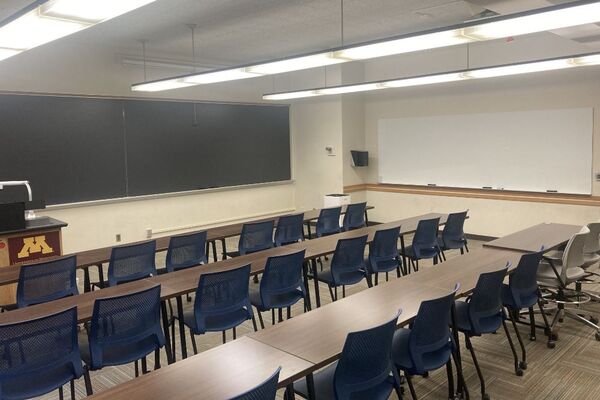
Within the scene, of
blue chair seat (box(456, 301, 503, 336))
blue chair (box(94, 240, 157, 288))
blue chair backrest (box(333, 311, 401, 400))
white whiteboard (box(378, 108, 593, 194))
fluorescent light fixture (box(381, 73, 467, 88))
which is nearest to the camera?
blue chair backrest (box(333, 311, 401, 400))

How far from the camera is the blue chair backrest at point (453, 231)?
5.96 metres

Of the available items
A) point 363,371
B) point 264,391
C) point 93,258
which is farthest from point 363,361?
point 93,258

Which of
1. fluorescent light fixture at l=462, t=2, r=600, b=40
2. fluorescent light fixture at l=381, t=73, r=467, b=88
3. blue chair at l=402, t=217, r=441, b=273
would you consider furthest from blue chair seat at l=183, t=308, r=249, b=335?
fluorescent light fixture at l=381, t=73, r=467, b=88

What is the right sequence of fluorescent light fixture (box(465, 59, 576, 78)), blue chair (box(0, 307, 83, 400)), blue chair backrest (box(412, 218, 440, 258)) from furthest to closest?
blue chair backrest (box(412, 218, 440, 258)) < fluorescent light fixture (box(465, 59, 576, 78)) < blue chair (box(0, 307, 83, 400))

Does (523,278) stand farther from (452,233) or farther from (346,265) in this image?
(452,233)

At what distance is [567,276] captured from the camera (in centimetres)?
435

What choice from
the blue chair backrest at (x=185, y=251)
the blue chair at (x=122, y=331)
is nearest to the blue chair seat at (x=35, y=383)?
the blue chair at (x=122, y=331)

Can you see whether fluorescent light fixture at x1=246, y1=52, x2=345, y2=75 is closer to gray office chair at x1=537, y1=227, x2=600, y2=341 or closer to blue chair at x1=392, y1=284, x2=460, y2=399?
blue chair at x1=392, y1=284, x2=460, y2=399

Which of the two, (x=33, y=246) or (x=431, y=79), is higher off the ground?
A: (x=431, y=79)

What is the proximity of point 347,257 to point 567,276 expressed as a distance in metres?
2.06

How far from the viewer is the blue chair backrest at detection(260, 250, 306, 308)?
3971mm

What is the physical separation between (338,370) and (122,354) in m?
1.63

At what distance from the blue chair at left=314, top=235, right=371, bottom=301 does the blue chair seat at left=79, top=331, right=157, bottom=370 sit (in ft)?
6.33

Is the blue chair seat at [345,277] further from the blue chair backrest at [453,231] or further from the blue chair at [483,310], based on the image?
the blue chair backrest at [453,231]
